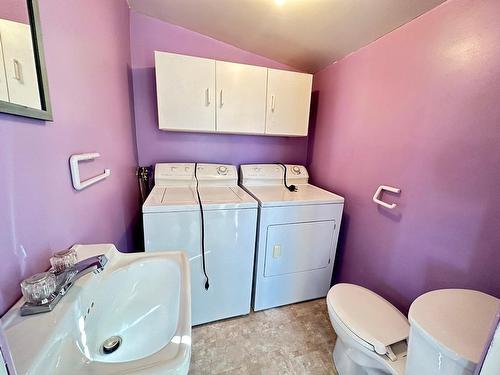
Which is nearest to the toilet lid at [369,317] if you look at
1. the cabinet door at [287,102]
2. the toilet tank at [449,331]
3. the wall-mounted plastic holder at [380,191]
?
the toilet tank at [449,331]

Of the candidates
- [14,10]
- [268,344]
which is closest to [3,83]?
[14,10]

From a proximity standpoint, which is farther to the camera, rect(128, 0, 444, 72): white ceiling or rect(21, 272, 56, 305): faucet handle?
rect(128, 0, 444, 72): white ceiling

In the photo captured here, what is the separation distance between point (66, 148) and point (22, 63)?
0.31m

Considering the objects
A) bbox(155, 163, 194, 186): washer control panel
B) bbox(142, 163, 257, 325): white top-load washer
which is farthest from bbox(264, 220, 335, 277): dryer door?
bbox(155, 163, 194, 186): washer control panel

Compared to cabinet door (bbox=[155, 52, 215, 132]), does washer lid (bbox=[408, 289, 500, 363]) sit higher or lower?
lower

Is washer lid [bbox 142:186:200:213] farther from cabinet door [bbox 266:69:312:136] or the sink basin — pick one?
cabinet door [bbox 266:69:312:136]

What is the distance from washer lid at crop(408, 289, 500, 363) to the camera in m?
0.68

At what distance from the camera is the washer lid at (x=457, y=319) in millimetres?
679

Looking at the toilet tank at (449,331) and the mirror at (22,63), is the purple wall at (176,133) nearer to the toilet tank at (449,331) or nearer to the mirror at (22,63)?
the mirror at (22,63)

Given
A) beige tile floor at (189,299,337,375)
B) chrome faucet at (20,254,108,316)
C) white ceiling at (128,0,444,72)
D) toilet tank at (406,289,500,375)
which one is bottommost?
beige tile floor at (189,299,337,375)

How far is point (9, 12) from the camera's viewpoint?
57 centimetres

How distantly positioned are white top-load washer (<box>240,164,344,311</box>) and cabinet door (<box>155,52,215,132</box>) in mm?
730

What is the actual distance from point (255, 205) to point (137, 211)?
3.91 feet

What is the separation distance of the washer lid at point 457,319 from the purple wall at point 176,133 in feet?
5.63
